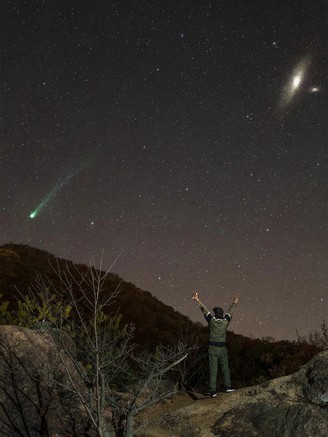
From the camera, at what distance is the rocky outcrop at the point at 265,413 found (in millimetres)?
8227

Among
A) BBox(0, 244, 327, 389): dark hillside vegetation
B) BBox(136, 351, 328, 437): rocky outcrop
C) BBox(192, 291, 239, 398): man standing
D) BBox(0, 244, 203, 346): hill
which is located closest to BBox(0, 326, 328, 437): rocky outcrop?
BBox(136, 351, 328, 437): rocky outcrop

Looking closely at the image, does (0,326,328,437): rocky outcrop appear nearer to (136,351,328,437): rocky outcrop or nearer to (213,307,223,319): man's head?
(136,351,328,437): rocky outcrop

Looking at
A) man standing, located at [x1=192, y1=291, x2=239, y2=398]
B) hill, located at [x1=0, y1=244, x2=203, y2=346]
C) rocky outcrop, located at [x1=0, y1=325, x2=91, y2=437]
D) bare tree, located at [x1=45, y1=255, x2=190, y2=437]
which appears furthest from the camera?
hill, located at [x1=0, y1=244, x2=203, y2=346]

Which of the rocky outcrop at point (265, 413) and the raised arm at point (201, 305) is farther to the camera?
the raised arm at point (201, 305)

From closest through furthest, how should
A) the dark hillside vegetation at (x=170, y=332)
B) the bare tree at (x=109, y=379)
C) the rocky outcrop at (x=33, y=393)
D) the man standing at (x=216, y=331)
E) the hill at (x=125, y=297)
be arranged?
1. the bare tree at (x=109, y=379)
2. the rocky outcrop at (x=33, y=393)
3. the man standing at (x=216, y=331)
4. the dark hillside vegetation at (x=170, y=332)
5. the hill at (x=125, y=297)

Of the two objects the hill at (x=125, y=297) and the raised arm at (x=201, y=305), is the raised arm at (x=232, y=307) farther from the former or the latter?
the hill at (x=125, y=297)

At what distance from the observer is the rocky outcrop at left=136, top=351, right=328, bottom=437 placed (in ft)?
27.0

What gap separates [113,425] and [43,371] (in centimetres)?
173

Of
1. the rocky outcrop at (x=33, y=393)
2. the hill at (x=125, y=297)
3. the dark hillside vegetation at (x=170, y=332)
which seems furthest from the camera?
the hill at (x=125, y=297)

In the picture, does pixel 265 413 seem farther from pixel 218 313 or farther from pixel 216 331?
pixel 218 313

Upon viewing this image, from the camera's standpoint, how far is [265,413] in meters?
8.69

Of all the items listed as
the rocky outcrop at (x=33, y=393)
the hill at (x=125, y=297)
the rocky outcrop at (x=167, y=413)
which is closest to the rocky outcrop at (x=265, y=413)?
the rocky outcrop at (x=167, y=413)

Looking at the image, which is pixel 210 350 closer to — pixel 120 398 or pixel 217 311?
pixel 217 311

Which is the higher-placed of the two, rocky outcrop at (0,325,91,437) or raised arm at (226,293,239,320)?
raised arm at (226,293,239,320)
